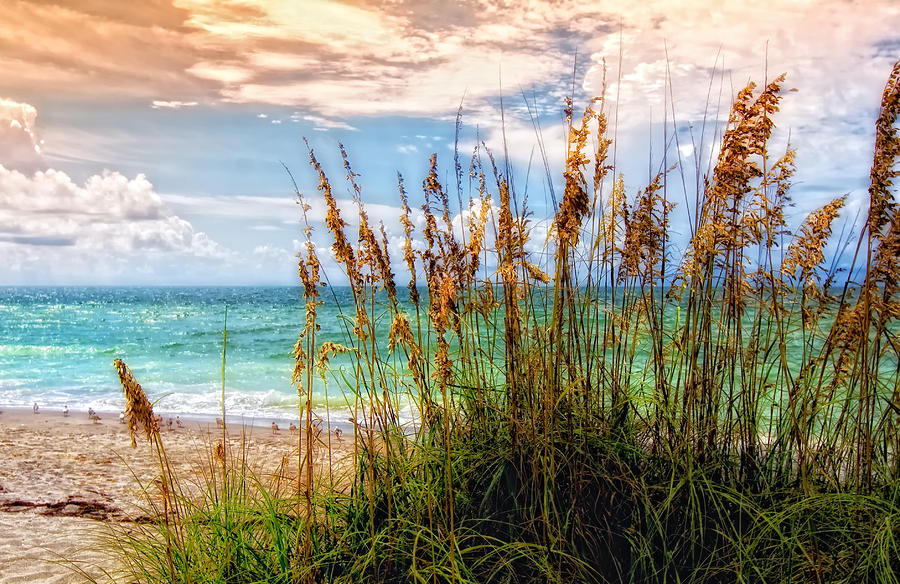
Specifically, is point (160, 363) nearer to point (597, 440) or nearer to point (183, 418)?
point (183, 418)

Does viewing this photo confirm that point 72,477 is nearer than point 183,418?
Yes

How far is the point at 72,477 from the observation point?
7926mm

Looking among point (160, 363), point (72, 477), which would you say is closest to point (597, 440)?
point (72, 477)

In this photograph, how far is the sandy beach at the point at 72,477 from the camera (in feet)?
16.3

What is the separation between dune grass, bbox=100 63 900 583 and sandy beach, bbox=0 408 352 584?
0.53 metres

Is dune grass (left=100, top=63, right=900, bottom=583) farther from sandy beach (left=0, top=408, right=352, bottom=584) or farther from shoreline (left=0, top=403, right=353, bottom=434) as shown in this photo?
shoreline (left=0, top=403, right=353, bottom=434)

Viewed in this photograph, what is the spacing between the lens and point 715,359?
12.0 feet

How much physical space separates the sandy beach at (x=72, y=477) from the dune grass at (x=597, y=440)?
53 centimetres

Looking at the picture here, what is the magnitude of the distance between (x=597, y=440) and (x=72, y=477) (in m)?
6.96

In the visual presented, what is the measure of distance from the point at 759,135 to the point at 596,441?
5.65ft

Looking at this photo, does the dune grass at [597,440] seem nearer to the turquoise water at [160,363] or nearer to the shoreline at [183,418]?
the turquoise water at [160,363]

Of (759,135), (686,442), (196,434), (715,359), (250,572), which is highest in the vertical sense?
(759,135)

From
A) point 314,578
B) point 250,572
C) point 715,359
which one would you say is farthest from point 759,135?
point 250,572

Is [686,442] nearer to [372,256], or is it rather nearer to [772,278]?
[772,278]
